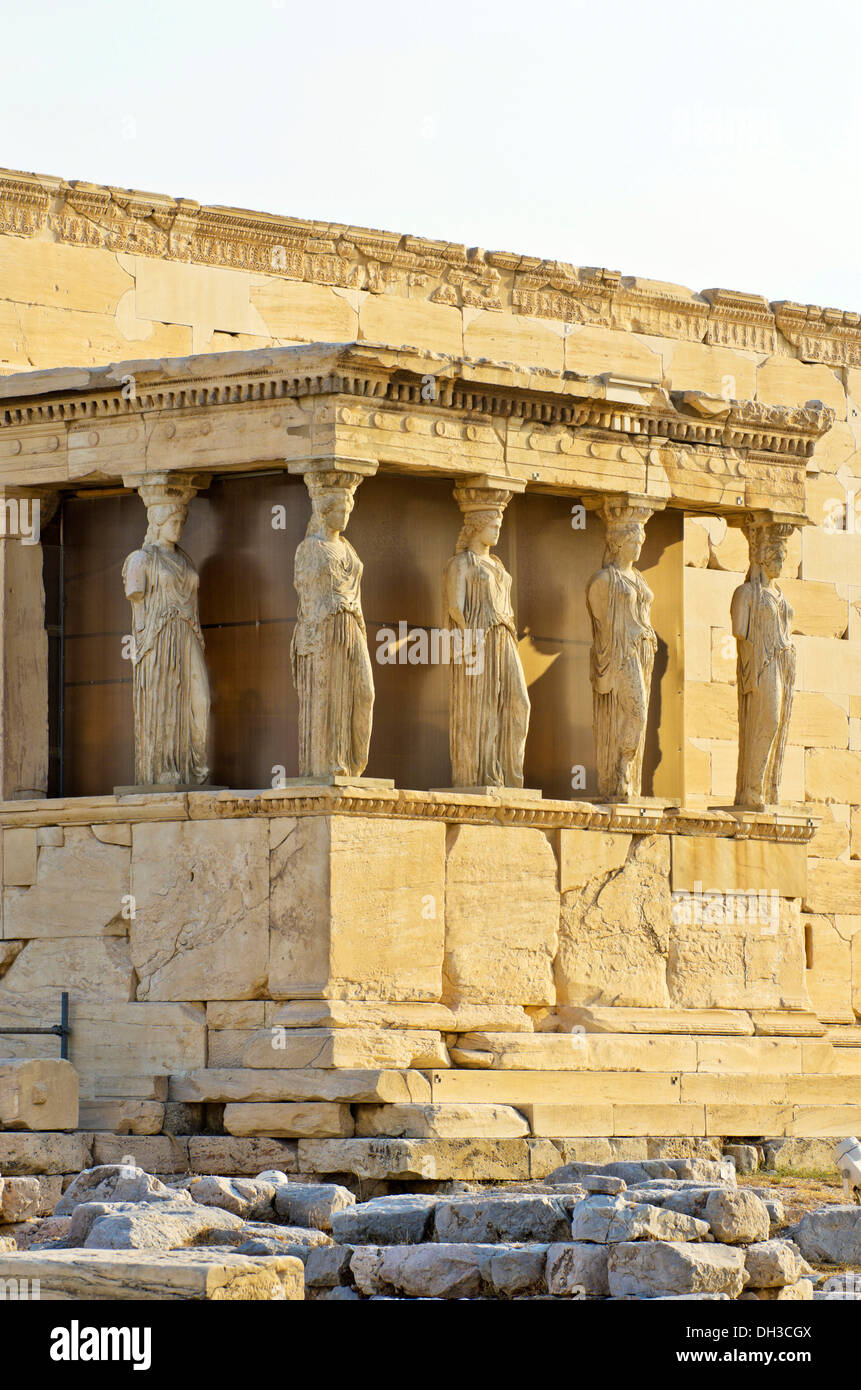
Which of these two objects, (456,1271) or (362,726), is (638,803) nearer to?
(362,726)

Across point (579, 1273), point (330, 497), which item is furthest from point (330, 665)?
point (579, 1273)

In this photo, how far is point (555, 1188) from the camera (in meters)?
12.9

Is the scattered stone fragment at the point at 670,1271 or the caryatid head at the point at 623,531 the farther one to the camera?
the caryatid head at the point at 623,531

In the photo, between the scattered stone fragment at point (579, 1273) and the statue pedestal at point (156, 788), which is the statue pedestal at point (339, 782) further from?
the scattered stone fragment at point (579, 1273)

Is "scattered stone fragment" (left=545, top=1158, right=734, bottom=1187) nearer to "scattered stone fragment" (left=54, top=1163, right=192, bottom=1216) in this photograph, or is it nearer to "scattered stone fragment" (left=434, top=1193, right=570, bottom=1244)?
"scattered stone fragment" (left=434, top=1193, right=570, bottom=1244)

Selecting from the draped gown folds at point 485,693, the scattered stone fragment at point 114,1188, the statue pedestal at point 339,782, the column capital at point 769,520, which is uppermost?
the column capital at point 769,520

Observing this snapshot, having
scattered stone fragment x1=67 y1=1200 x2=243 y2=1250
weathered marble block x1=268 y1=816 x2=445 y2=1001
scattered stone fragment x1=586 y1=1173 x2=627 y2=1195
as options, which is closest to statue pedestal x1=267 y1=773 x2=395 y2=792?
weathered marble block x1=268 y1=816 x2=445 y2=1001

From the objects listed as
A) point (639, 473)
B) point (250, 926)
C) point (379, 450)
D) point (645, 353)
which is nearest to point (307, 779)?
point (250, 926)

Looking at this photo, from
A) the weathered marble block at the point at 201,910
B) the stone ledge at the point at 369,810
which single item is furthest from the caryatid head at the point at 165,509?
the weathered marble block at the point at 201,910

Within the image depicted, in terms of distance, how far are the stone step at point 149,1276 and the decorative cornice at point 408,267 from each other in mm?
8437

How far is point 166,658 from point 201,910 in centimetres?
139

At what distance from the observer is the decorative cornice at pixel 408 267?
16.8m

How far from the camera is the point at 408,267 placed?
1819 cm
